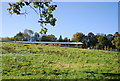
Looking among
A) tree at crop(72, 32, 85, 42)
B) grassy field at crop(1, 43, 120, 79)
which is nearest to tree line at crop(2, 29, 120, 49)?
tree at crop(72, 32, 85, 42)

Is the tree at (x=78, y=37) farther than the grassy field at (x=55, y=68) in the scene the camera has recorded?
Yes

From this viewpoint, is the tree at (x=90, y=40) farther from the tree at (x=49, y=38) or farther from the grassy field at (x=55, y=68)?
the grassy field at (x=55, y=68)

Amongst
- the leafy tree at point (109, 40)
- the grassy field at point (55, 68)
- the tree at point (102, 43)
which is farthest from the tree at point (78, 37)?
the grassy field at point (55, 68)

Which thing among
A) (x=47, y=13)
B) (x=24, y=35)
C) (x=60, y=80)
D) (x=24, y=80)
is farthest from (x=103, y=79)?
(x=24, y=35)

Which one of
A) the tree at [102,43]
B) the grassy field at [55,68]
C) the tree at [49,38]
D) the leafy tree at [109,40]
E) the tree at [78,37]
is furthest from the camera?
the tree at [78,37]

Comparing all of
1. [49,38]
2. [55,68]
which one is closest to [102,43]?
[49,38]

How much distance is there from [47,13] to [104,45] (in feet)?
283

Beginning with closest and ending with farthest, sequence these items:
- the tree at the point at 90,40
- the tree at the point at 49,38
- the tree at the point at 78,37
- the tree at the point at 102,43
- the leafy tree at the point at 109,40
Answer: the tree at the point at 102,43
the tree at the point at 49,38
the leafy tree at the point at 109,40
the tree at the point at 90,40
the tree at the point at 78,37

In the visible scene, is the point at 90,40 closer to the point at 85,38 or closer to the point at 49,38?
the point at 85,38

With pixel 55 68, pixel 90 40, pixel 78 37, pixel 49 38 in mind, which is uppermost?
pixel 78 37

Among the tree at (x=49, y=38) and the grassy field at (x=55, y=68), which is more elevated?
the tree at (x=49, y=38)

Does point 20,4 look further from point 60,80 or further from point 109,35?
point 109,35

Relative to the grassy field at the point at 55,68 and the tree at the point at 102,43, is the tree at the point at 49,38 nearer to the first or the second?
the tree at the point at 102,43

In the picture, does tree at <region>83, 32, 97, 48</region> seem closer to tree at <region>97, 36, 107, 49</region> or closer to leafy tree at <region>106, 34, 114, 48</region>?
tree at <region>97, 36, 107, 49</region>
